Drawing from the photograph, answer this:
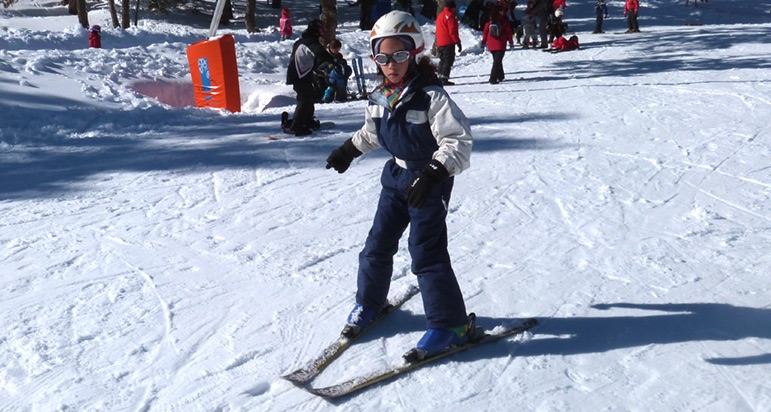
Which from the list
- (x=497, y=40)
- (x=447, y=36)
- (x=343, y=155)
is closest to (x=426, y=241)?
(x=343, y=155)

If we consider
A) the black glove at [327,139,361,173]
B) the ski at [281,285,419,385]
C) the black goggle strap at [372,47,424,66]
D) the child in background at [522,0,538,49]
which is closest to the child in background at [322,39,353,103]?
the child in background at [522,0,538,49]

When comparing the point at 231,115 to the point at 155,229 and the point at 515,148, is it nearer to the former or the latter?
the point at 515,148

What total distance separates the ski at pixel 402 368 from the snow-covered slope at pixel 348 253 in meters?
0.04

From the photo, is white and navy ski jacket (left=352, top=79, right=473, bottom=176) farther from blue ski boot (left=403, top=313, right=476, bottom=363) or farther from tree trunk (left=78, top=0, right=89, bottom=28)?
tree trunk (left=78, top=0, right=89, bottom=28)

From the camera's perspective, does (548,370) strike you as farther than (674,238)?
No

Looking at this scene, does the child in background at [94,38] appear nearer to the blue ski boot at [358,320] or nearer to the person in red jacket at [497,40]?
the person in red jacket at [497,40]

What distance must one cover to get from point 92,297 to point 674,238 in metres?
3.64

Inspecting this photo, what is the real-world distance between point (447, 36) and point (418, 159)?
10.4 meters

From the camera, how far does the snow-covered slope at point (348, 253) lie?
3279 mm

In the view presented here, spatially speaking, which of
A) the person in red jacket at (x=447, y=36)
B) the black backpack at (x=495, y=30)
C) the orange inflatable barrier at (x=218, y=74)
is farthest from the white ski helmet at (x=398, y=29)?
the black backpack at (x=495, y=30)

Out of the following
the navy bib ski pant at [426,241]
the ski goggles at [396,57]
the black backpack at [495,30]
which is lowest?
the navy bib ski pant at [426,241]

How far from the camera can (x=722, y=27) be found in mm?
22578

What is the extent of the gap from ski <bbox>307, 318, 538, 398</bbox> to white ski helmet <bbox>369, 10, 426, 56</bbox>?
1.31 metres

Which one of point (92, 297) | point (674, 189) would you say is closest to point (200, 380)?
point (92, 297)
